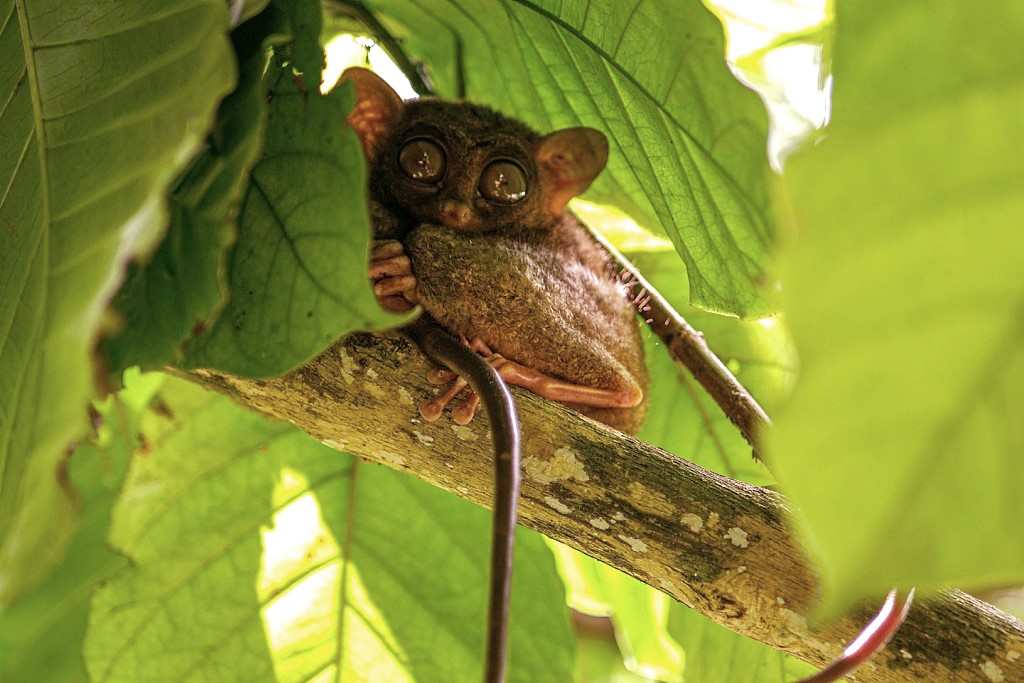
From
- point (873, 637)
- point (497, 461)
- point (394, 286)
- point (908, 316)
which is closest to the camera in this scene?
point (908, 316)

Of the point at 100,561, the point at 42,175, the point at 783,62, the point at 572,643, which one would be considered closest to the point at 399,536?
the point at 572,643

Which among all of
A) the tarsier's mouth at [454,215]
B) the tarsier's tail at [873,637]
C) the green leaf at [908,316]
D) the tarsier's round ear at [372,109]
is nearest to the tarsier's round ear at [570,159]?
the tarsier's mouth at [454,215]

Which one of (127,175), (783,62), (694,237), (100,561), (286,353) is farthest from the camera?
(783,62)

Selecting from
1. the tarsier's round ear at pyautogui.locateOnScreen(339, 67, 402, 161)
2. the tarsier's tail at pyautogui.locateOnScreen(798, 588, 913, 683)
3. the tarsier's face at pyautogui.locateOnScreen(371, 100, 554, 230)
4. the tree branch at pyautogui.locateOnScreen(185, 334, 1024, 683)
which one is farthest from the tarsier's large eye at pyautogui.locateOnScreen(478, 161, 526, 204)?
the tarsier's tail at pyautogui.locateOnScreen(798, 588, 913, 683)

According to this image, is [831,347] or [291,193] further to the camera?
[291,193]

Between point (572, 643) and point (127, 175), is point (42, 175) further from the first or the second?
point (572, 643)

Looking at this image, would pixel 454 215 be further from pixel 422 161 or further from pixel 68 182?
pixel 68 182

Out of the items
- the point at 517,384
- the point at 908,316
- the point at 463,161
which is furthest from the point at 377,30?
the point at 908,316
